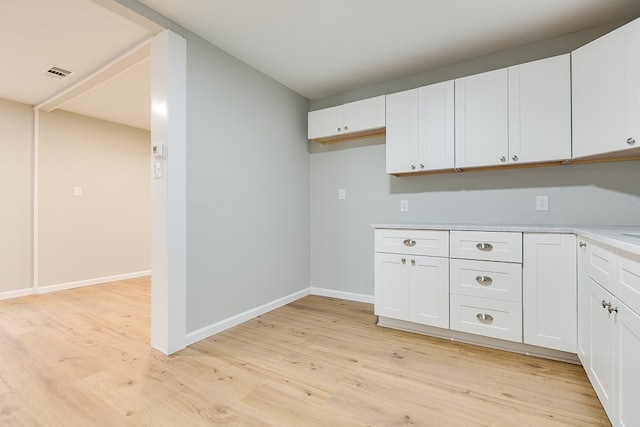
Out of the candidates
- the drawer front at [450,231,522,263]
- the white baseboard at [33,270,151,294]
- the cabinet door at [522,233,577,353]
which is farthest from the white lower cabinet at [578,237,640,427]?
the white baseboard at [33,270,151,294]

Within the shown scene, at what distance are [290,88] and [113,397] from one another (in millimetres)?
3098

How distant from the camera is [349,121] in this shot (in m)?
3.15

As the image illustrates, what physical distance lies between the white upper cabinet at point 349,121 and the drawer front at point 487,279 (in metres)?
1.51

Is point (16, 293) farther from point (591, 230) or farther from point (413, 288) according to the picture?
point (591, 230)

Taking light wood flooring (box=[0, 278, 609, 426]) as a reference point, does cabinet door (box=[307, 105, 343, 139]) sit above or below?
above

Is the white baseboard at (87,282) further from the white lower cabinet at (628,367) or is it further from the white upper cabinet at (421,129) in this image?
the white lower cabinet at (628,367)

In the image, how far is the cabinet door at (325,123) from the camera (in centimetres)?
324

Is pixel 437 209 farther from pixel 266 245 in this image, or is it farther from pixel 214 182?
pixel 214 182

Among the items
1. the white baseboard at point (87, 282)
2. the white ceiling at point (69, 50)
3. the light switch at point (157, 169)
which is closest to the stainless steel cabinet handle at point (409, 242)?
the light switch at point (157, 169)

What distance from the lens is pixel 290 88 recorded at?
135 inches

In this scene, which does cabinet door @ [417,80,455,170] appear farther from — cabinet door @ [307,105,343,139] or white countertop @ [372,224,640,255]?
cabinet door @ [307,105,343,139]

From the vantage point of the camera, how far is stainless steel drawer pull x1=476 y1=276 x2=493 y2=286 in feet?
7.19

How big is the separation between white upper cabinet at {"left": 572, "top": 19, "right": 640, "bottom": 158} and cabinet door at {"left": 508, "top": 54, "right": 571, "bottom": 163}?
0.06 meters

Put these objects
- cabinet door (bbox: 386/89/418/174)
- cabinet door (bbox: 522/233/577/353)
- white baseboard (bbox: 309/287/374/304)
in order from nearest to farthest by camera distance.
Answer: cabinet door (bbox: 522/233/577/353)
cabinet door (bbox: 386/89/418/174)
white baseboard (bbox: 309/287/374/304)
